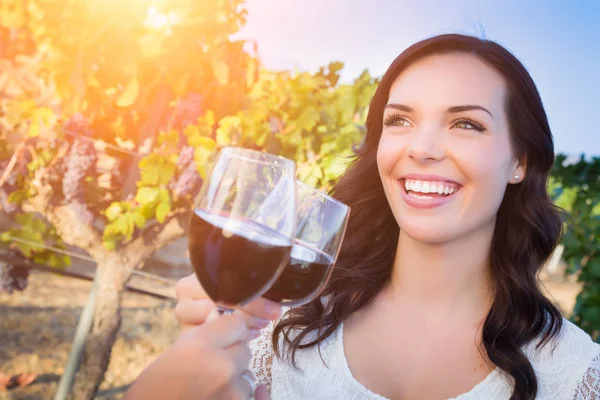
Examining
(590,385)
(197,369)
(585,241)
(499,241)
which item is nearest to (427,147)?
(499,241)

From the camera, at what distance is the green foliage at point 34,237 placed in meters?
3.12

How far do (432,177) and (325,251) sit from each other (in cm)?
67

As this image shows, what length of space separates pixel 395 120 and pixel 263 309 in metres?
0.98

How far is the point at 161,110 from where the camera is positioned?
3.22 meters

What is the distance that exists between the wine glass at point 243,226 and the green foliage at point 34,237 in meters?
2.20

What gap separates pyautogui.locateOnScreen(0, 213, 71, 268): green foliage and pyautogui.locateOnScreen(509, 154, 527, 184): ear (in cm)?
229

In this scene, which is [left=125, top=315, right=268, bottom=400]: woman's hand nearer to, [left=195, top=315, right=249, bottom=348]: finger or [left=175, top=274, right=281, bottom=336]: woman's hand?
[left=195, top=315, right=249, bottom=348]: finger

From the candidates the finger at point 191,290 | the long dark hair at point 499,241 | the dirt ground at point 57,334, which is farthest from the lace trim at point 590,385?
the dirt ground at point 57,334

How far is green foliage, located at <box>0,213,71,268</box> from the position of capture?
123 inches

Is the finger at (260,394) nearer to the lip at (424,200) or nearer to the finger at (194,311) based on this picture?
the finger at (194,311)

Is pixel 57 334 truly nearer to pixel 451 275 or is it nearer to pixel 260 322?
pixel 451 275

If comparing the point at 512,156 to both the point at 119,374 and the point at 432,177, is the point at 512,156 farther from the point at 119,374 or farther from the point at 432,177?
the point at 119,374

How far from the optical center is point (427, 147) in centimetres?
196

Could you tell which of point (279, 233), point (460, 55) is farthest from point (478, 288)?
point (279, 233)
